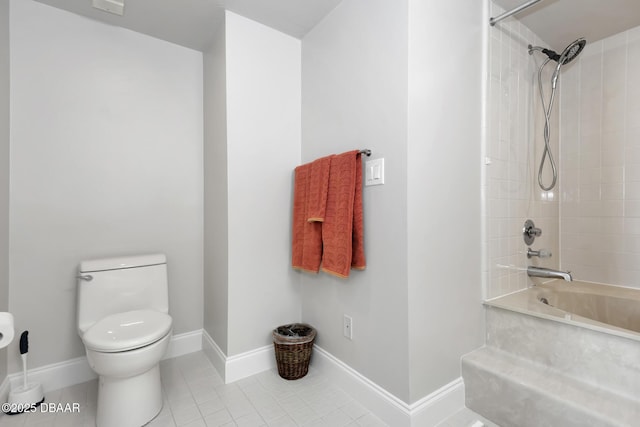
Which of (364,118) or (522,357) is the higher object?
(364,118)

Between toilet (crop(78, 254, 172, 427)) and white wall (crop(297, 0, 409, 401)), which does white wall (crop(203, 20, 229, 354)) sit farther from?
white wall (crop(297, 0, 409, 401))

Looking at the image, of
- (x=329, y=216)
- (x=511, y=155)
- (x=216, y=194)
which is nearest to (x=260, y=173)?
(x=216, y=194)

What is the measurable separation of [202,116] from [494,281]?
222 cm

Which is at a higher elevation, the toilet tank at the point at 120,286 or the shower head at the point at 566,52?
the shower head at the point at 566,52

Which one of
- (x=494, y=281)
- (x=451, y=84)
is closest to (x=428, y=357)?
(x=494, y=281)

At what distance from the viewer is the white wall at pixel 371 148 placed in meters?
1.32

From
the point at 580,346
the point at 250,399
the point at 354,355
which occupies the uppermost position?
the point at 580,346

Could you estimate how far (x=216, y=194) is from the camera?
189 cm

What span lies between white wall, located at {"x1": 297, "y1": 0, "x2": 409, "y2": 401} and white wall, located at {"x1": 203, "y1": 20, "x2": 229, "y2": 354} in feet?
1.87

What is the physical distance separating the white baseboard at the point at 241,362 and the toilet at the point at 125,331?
353mm

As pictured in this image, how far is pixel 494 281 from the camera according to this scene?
168cm

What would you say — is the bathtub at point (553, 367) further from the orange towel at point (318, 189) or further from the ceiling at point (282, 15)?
the ceiling at point (282, 15)

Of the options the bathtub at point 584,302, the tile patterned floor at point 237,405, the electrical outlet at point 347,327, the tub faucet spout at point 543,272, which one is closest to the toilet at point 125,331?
the tile patterned floor at point 237,405

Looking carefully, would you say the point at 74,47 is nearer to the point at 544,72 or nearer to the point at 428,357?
the point at 428,357
